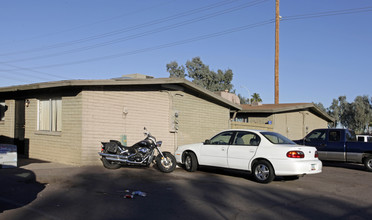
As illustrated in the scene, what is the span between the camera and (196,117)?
16.9 meters

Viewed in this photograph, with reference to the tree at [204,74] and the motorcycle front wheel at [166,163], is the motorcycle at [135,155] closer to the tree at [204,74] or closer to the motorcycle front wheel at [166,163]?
the motorcycle front wheel at [166,163]

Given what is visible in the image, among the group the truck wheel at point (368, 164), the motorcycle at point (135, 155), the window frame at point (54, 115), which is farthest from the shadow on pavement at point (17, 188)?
the truck wheel at point (368, 164)

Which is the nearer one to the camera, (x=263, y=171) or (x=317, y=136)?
(x=263, y=171)

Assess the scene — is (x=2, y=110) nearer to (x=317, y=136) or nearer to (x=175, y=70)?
(x=317, y=136)

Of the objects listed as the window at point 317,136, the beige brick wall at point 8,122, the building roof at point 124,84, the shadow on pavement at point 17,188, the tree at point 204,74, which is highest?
the tree at point 204,74

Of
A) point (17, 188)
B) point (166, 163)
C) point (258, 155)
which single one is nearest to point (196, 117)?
point (166, 163)

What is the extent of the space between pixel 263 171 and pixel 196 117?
6824 mm

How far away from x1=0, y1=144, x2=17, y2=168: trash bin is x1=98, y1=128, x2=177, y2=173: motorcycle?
260cm

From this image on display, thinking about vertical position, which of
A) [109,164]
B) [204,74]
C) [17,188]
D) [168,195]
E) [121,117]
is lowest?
[168,195]

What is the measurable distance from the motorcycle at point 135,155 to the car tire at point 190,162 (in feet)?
2.36

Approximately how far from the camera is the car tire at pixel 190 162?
12345 millimetres

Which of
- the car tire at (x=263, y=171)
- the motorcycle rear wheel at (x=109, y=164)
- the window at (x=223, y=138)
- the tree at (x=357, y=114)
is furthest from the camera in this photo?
the tree at (x=357, y=114)

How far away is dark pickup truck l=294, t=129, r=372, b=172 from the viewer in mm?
14617

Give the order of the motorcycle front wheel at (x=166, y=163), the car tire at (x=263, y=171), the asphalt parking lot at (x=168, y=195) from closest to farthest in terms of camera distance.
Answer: the asphalt parking lot at (x=168, y=195) → the car tire at (x=263, y=171) → the motorcycle front wheel at (x=166, y=163)
